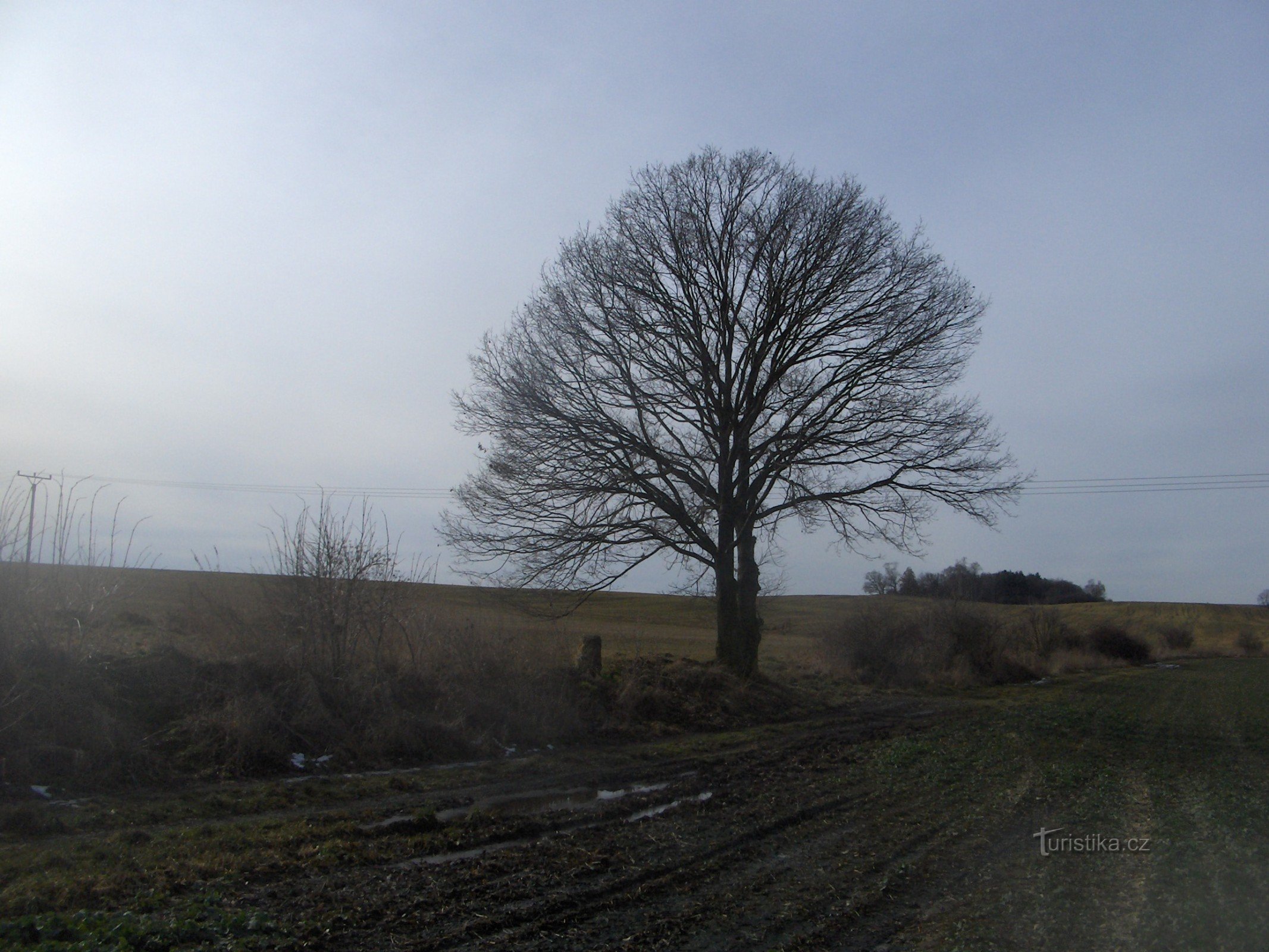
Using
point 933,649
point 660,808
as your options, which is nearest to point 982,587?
point 933,649

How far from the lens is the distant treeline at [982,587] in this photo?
118 feet

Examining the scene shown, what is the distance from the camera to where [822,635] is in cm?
2745

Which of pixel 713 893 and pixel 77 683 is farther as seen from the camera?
pixel 77 683

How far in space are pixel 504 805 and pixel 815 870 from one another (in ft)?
11.7

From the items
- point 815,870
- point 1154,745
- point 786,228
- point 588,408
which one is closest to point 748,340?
point 786,228

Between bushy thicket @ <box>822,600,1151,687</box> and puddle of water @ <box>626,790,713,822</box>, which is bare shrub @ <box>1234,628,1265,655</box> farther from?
puddle of water @ <box>626,790,713,822</box>

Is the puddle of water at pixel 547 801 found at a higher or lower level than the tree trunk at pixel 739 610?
lower

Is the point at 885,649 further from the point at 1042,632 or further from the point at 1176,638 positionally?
the point at 1176,638

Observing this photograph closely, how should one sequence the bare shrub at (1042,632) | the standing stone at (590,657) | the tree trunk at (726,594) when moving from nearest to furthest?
1. the standing stone at (590,657)
2. the tree trunk at (726,594)
3. the bare shrub at (1042,632)

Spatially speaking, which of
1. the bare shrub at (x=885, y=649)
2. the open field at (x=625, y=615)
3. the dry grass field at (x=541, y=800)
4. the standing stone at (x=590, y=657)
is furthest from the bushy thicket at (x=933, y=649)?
the standing stone at (x=590, y=657)

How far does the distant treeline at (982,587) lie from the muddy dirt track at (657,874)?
84.1ft

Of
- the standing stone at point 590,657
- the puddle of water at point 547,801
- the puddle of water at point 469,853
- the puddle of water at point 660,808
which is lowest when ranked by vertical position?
the puddle of water at point 547,801

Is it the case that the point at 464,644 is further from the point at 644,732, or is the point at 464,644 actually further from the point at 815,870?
the point at 815,870

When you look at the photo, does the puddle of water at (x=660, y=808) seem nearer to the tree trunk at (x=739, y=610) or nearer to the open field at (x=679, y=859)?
the open field at (x=679, y=859)
